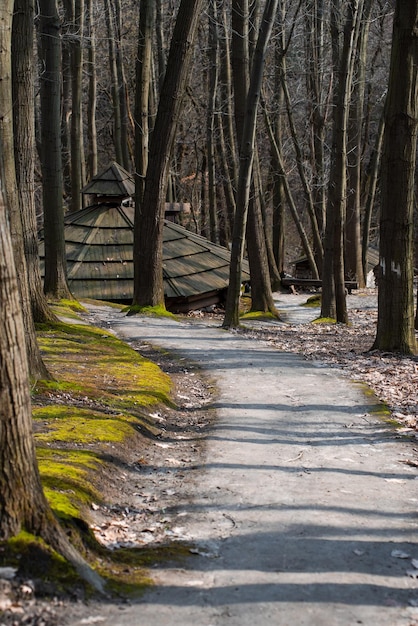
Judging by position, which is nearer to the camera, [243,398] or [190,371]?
[243,398]

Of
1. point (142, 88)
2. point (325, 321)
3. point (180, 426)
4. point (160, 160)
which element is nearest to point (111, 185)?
point (142, 88)

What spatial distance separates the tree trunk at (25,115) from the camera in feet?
40.3

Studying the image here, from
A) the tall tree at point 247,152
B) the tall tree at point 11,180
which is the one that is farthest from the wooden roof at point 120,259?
the tall tree at point 11,180

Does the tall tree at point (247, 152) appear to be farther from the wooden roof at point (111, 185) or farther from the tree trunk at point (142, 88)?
the wooden roof at point (111, 185)

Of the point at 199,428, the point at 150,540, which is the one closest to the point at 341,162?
the point at 199,428

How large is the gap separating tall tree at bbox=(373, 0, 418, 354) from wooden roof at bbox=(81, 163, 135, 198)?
14722 mm

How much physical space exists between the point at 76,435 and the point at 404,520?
3.12m

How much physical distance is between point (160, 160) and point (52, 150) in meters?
2.47

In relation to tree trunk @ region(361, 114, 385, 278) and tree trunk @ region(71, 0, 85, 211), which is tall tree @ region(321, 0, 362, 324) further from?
tree trunk @ region(361, 114, 385, 278)

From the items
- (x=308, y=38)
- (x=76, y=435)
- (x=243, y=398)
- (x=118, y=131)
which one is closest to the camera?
(x=76, y=435)

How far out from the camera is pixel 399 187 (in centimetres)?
1355

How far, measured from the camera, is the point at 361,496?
6.96 meters

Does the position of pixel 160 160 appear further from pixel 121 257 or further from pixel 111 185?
pixel 111 185

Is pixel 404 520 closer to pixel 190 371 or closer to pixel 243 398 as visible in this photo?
pixel 243 398
